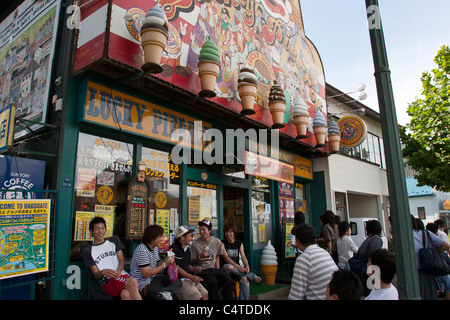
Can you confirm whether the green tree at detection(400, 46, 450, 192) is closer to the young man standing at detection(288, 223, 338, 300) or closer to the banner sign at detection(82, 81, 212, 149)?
the banner sign at detection(82, 81, 212, 149)

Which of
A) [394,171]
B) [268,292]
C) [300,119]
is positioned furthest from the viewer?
[300,119]

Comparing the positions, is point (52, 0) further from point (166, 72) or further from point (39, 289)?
point (39, 289)

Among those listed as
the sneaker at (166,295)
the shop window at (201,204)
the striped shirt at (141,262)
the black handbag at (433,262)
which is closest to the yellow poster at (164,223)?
the shop window at (201,204)

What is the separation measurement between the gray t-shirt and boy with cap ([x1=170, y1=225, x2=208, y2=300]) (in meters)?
0.37

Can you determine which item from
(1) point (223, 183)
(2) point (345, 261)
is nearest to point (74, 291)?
(1) point (223, 183)

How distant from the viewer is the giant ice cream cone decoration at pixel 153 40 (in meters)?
5.31

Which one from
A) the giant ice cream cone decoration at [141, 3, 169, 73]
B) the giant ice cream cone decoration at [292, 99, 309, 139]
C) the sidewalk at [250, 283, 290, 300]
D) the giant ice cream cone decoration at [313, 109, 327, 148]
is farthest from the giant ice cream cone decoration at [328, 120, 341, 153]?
the giant ice cream cone decoration at [141, 3, 169, 73]

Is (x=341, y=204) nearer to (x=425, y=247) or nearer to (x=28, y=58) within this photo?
(x=425, y=247)

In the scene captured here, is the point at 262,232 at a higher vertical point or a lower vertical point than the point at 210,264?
higher

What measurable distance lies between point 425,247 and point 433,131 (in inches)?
329

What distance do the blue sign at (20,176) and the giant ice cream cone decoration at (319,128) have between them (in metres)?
7.74

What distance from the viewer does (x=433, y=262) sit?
495cm

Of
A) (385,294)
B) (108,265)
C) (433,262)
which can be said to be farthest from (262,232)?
(385,294)

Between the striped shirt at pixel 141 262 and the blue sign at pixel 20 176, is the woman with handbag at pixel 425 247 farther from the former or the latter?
the blue sign at pixel 20 176
